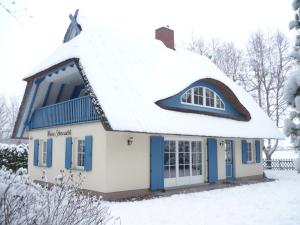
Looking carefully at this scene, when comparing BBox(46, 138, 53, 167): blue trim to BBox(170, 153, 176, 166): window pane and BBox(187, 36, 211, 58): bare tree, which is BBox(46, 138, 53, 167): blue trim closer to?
BBox(170, 153, 176, 166): window pane

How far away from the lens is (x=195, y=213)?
8.45 m

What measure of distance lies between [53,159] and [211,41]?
25308 millimetres

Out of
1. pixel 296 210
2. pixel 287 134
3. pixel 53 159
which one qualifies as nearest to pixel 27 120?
pixel 53 159

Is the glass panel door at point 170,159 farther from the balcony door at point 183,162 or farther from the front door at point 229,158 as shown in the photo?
the front door at point 229,158

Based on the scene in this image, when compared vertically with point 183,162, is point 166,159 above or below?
above

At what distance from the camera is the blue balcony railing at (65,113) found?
11.9m

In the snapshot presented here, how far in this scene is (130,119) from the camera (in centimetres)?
1061

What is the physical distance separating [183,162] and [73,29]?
7.22 meters

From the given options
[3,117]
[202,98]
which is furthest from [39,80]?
[3,117]

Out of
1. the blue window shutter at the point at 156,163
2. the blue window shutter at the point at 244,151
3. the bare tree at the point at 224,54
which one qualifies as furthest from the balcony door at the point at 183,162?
the bare tree at the point at 224,54

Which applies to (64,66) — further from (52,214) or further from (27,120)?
(52,214)

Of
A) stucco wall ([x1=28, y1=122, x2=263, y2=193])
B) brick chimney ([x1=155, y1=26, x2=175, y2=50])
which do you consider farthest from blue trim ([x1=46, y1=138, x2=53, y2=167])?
brick chimney ([x1=155, y1=26, x2=175, y2=50])

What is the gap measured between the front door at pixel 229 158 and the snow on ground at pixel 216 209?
364 cm

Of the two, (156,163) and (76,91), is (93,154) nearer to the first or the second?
(156,163)
